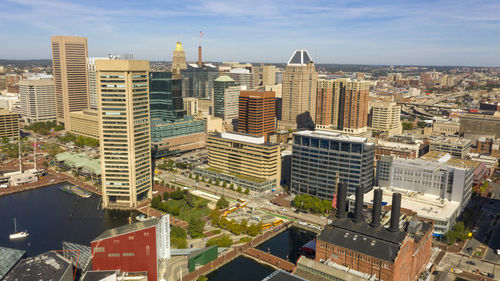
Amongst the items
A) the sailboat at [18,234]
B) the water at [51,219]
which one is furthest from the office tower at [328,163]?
the sailboat at [18,234]

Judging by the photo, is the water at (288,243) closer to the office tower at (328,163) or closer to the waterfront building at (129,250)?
the office tower at (328,163)

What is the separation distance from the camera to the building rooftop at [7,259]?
3054 inches

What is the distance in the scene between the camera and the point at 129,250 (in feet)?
274

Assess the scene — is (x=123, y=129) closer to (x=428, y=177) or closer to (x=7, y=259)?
(x=7, y=259)

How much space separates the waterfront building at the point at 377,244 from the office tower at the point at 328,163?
3140 cm

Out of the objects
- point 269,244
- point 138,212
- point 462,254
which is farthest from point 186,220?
point 462,254

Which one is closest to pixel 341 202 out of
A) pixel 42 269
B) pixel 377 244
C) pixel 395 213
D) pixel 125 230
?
pixel 395 213

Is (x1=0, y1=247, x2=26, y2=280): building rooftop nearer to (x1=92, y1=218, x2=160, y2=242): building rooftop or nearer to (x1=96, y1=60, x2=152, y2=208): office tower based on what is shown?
(x1=92, y1=218, x2=160, y2=242): building rooftop

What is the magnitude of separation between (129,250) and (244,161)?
77615mm

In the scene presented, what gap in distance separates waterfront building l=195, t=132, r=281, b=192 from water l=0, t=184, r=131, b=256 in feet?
145

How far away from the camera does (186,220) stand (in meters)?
124

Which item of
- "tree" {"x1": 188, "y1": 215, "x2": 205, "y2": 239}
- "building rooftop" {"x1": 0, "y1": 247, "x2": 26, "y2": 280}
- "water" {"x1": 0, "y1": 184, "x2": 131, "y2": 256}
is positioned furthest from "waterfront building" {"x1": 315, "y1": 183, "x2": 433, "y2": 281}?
"water" {"x1": 0, "y1": 184, "x2": 131, "y2": 256}

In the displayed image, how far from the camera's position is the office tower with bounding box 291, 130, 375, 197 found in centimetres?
13025

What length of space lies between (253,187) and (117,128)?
53.2 meters
